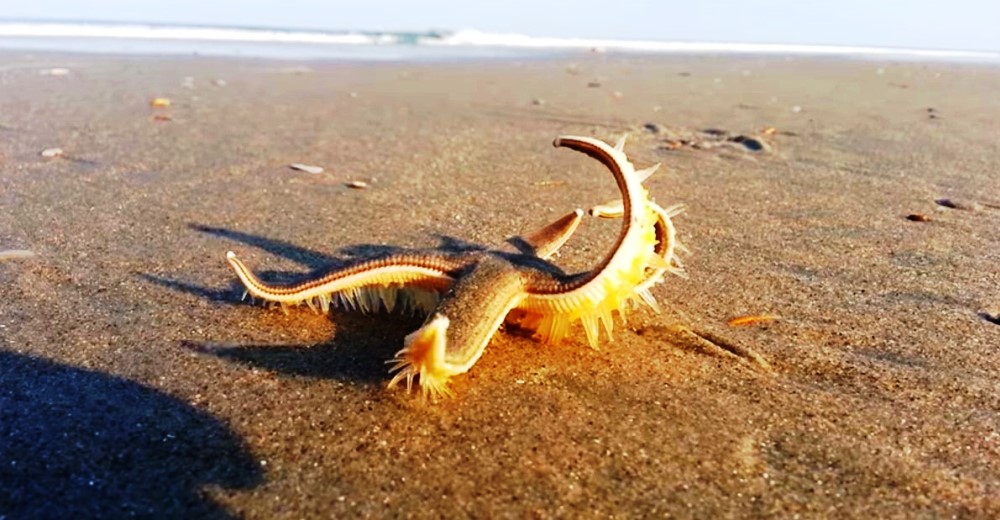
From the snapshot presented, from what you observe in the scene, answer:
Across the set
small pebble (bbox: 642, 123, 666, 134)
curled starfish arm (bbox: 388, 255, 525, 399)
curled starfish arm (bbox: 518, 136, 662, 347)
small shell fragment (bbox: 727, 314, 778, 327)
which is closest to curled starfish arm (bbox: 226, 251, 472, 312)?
curled starfish arm (bbox: 388, 255, 525, 399)

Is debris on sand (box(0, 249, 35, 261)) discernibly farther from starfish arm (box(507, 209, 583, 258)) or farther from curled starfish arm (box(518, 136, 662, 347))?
curled starfish arm (box(518, 136, 662, 347))

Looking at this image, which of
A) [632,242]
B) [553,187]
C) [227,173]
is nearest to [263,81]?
[227,173]

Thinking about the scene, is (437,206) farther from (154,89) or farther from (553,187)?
(154,89)

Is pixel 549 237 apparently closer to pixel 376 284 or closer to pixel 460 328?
pixel 376 284

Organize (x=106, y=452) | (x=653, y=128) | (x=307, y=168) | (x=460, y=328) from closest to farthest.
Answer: (x=106, y=452) < (x=460, y=328) < (x=307, y=168) < (x=653, y=128)

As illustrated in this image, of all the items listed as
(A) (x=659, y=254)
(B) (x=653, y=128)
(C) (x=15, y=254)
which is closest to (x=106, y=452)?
→ (A) (x=659, y=254)

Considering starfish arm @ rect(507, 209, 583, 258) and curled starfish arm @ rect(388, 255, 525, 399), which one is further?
starfish arm @ rect(507, 209, 583, 258)

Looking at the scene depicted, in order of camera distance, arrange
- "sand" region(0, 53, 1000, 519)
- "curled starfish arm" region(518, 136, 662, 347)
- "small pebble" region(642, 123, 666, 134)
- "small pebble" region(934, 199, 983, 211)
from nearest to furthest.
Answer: "sand" region(0, 53, 1000, 519) → "curled starfish arm" region(518, 136, 662, 347) → "small pebble" region(934, 199, 983, 211) → "small pebble" region(642, 123, 666, 134)

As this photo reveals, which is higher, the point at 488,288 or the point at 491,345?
the point at 488,288
